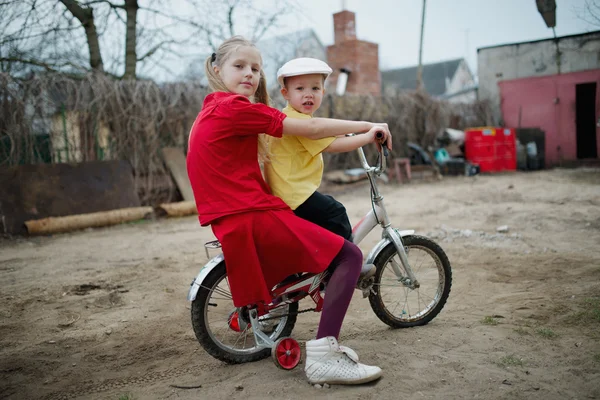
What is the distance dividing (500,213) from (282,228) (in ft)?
18.7

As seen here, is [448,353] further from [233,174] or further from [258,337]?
[233,174]

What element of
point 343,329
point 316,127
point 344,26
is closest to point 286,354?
point 343,329

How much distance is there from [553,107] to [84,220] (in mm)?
14725

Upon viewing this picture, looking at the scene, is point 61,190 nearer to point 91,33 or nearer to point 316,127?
point 91,33

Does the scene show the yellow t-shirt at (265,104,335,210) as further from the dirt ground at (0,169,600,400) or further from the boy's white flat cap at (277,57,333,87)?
the dirt ground at (0,169,600,400)

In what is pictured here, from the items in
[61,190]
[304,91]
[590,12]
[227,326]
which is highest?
[590,12]

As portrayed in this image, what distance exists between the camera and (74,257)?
19.4ft

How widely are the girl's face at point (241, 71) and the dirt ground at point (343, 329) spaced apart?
1537 mm

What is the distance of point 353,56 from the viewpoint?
2259 centimetres

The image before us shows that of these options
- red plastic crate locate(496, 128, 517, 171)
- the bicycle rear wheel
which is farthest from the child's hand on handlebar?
red plastic crate locate(496, 128, 517, 171)

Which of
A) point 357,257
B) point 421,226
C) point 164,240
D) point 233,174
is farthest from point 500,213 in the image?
point 233,174

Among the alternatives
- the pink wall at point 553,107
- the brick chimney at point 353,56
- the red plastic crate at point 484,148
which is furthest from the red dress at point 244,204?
the brick chimney at point 353,56

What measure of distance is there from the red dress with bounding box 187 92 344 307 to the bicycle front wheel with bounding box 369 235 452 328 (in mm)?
679

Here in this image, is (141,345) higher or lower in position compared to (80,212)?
lower
